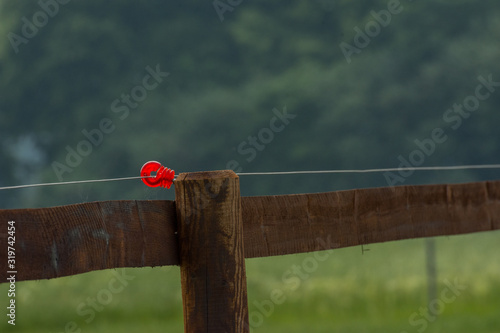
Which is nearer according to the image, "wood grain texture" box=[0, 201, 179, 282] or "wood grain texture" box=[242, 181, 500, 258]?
"wood grain texture" box=[0, 201, 179, 282]

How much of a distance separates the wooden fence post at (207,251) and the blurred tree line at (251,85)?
29.1 feet

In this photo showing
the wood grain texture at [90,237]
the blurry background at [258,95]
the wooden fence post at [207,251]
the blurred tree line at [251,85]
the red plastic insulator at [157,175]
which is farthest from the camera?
the blurred tree line at [251,85]

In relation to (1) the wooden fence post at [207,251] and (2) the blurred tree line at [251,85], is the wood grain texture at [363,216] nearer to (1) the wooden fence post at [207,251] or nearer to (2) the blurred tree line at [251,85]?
(1) the wooden fence post at [207,251]

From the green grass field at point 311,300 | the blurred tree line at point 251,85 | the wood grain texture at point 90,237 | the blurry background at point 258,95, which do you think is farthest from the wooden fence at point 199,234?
the blurred tree line at point 251,85

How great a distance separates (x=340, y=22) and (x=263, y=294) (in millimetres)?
9100

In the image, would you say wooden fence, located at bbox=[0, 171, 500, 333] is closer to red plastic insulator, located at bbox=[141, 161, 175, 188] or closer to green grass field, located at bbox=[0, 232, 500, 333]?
red plastic insulator, located at bbox=[141, 161, 175, 188]

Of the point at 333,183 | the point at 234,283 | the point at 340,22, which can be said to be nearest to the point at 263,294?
the point at 234,283

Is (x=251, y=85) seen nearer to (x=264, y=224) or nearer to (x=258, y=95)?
(x=258, y=95)

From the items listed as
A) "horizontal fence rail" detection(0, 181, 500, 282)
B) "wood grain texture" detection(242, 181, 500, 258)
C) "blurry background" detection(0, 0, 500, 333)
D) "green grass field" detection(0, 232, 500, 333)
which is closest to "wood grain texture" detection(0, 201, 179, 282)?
"horizontal fence rail" detection(0, 181, 500, 282)

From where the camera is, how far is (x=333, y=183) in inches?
574

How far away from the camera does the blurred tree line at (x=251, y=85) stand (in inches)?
463

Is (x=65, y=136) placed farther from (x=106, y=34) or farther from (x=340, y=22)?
(x=340, y=22)

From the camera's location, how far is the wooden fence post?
5.83 ft

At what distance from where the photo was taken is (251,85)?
13.3 m
